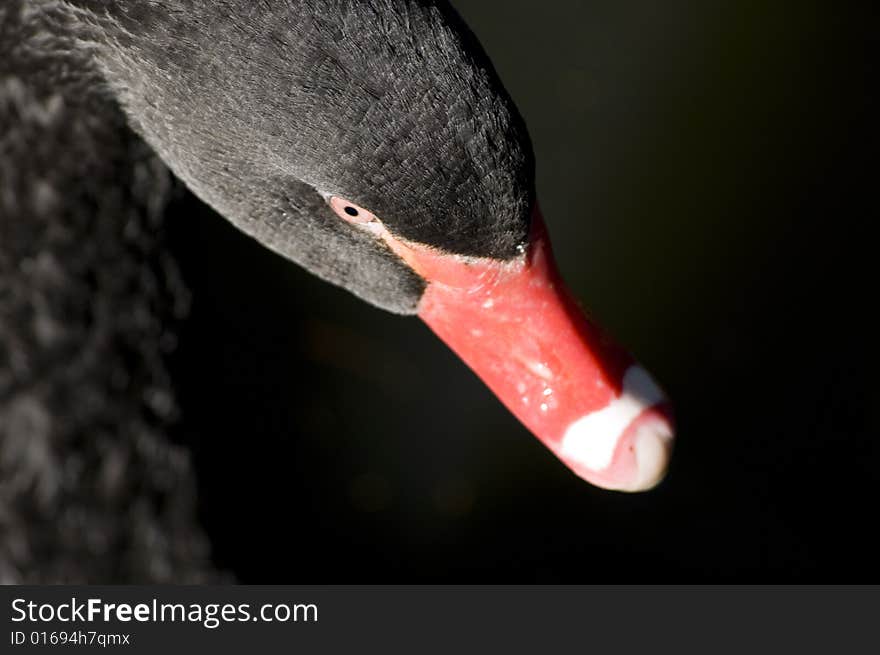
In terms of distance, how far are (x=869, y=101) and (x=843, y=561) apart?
3.92 feet

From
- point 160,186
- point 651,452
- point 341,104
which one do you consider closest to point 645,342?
point 651,452

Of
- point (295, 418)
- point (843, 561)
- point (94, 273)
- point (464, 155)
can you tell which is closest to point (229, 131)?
point (464, 155)

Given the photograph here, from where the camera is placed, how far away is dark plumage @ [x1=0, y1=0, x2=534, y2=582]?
121 centimetres

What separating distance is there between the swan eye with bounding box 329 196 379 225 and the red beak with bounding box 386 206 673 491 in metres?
0.12

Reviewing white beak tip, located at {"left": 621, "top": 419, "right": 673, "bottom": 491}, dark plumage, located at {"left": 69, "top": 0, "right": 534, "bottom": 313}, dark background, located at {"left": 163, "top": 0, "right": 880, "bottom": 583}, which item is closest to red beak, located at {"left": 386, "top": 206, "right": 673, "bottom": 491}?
white beak tip, located at {"left": 621, "top": 419, "right": 673, "bottom": 491}

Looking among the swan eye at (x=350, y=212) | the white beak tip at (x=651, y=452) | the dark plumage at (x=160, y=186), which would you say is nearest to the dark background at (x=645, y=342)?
the dark plumage at (x=160, y=186)

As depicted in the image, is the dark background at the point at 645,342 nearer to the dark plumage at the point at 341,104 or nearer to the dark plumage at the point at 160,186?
the dark plumage at the point at 160,186

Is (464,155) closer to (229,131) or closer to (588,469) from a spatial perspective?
(229,131)

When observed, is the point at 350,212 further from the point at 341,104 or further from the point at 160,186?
the point at 160,186

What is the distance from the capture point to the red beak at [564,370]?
1.51 meters

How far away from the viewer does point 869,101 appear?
2.82 meters

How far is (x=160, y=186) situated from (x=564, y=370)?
695 millimetres

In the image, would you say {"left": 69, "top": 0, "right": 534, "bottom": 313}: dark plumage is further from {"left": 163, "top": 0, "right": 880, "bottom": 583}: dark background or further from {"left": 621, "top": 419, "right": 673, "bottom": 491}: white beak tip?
{"left": 163, "top": 0, "right": 880, "bottom": 583}: dark background

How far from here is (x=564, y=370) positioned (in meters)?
1.53
